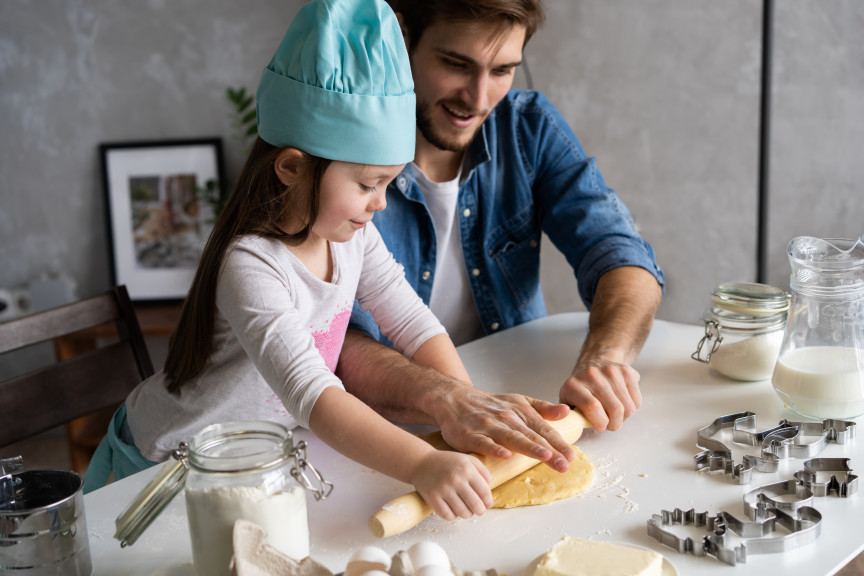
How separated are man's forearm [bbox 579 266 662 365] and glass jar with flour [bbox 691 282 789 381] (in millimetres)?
138

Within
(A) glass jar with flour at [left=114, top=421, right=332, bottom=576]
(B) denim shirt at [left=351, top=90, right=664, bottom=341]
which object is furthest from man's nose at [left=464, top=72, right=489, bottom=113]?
(A) glass jar with flour at [left=114, top=421, right=332, bottom=576]

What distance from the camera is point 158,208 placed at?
2.91 metres

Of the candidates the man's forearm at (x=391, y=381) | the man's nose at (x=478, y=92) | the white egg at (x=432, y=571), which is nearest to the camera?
the white egg at (x=432, y=571)

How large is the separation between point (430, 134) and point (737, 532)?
1.05 m

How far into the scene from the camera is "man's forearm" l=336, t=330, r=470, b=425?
3.75 ft

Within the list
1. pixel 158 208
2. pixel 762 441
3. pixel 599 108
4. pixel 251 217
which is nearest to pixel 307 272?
pixel 251 217

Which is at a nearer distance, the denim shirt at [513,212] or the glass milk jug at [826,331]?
the glass milk jug at [826,331]

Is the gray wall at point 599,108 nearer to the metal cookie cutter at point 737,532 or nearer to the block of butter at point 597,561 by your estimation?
the metal cookie cutter at point 737,532

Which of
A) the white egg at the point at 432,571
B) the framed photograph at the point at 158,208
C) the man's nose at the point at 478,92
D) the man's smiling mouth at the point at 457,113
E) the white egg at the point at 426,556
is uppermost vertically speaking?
the man's nose at the point at 478,92

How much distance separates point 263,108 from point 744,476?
30.7 inches

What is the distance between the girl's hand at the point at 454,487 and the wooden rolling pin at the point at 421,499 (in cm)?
2

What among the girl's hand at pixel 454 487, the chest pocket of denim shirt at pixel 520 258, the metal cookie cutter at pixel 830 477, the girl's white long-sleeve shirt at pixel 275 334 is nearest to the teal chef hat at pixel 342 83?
the girl's white long-sleeve shirt at pixel 275 334

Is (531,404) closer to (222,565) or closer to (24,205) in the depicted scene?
(222,565)

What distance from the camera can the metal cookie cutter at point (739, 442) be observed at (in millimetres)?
967
